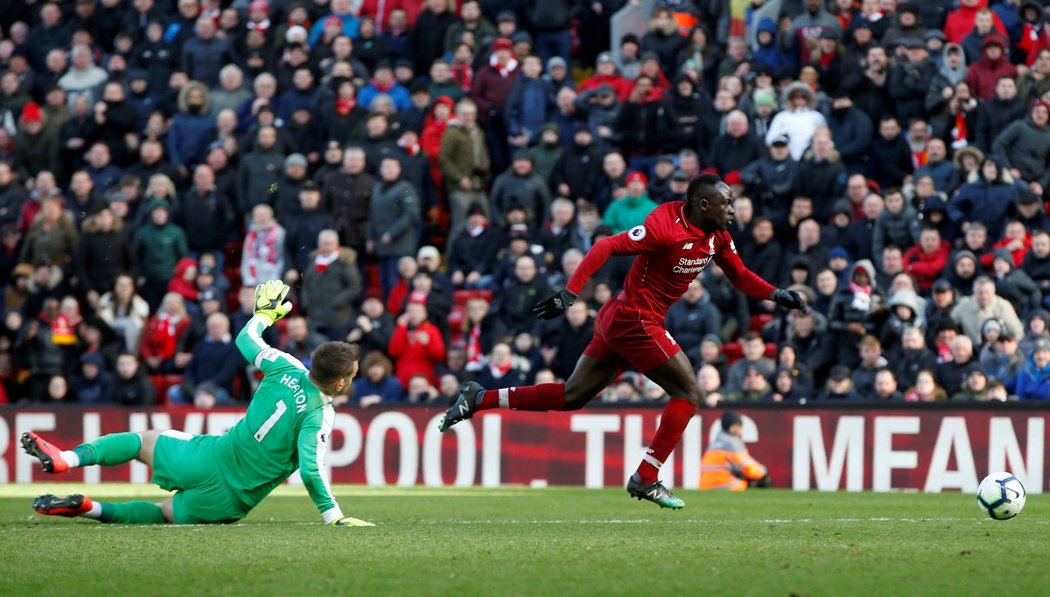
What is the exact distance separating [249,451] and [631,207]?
10595 millimetres

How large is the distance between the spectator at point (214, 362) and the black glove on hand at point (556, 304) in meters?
10.7

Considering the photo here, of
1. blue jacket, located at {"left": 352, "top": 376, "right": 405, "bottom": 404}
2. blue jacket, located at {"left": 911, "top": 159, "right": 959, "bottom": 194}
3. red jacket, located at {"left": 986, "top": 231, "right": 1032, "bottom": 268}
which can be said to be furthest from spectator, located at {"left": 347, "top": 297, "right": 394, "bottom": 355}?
red jacket, located at {"left": 986, "top": 231, "right": 1032, "bottom": 268}

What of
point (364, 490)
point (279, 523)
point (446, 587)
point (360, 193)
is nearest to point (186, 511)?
point (279, 523)

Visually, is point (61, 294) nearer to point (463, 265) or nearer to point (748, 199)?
point (463, 265)

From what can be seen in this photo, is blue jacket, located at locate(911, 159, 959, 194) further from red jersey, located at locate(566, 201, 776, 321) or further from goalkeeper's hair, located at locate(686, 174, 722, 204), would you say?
goalkeeper's hair, located at locate(686, 174, 722, 204)

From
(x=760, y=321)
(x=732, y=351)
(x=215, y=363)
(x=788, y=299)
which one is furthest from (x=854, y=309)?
(x=215, y=363)

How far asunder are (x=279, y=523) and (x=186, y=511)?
39.5 inches

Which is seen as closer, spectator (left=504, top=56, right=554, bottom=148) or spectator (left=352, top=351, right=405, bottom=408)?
spectator (left=352, top=351, right=405, bottom=408)

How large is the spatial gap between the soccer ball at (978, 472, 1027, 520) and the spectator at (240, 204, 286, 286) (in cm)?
1237

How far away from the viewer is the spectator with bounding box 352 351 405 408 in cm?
2020

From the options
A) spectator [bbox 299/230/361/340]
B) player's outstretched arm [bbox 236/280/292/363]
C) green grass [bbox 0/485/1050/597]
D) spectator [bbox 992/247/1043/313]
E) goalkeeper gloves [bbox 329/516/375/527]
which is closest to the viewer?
green grass [bbox 0/485/1050/597]

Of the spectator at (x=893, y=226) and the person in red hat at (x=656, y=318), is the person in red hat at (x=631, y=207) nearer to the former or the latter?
the spectator at (x=893, y=226)

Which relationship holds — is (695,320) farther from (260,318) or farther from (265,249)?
(260,318)

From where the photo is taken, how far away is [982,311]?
18.4 meters
